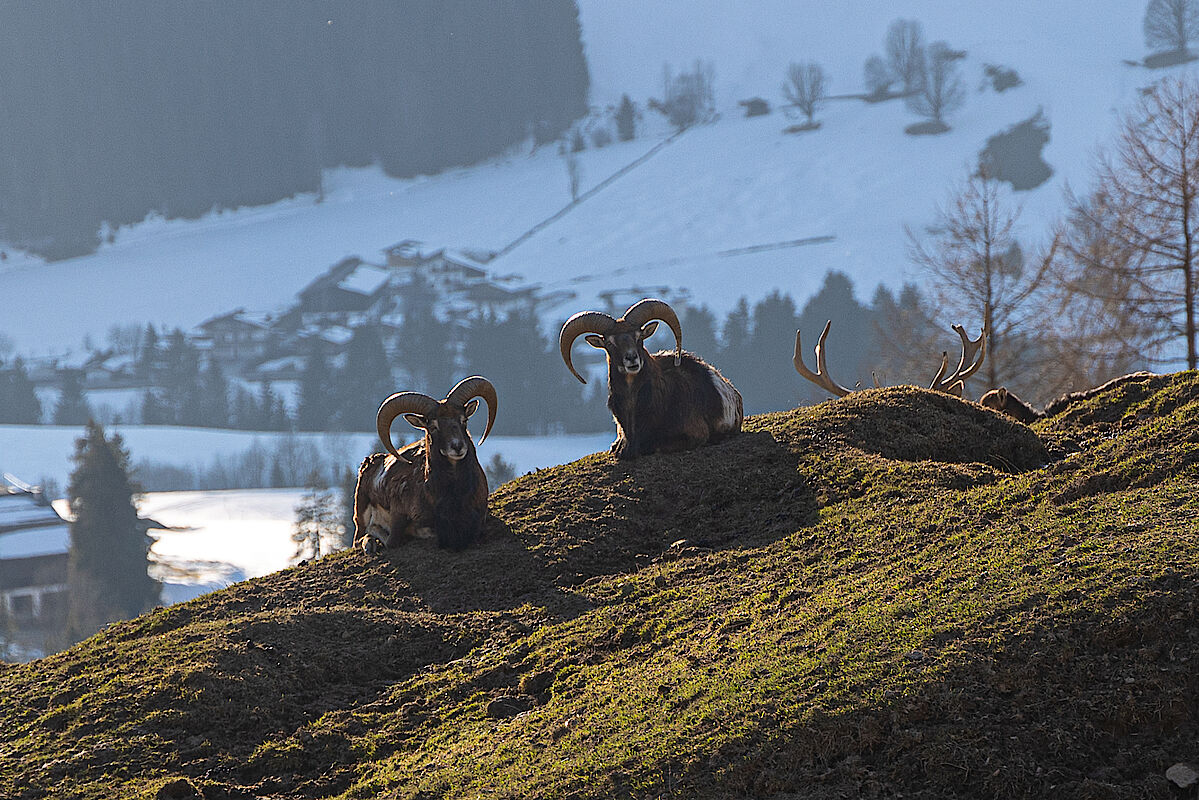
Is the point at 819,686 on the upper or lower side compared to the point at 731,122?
lower

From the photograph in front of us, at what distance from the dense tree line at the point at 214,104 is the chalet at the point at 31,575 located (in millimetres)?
119756

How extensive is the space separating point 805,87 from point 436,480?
162m

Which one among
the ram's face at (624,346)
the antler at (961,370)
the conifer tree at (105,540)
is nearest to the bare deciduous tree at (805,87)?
the conifer tree at (105,540)

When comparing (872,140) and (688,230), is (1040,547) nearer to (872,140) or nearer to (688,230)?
(688,230)

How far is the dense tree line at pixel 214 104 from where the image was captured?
181125 mm

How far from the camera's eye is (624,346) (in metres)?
16.1

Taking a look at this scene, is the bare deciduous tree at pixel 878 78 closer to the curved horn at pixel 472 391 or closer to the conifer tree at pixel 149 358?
the conifer tree at pixel 149 358

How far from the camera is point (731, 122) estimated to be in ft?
555

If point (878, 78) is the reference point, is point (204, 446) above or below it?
below

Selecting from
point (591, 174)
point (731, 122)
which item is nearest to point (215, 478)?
point (591, 174)

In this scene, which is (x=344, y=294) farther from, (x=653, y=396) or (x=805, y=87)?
(x=653, y=396)

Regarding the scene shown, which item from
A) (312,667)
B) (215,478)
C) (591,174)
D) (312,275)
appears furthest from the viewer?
(591,174)

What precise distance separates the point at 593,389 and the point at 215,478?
32.0m

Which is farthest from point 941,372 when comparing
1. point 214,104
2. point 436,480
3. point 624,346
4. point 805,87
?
point 214,104
